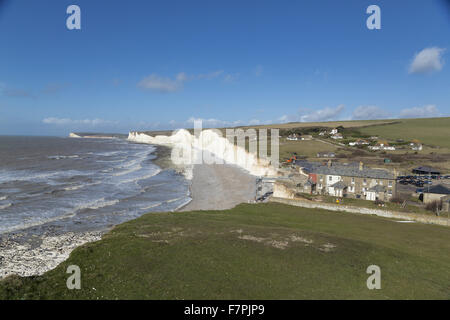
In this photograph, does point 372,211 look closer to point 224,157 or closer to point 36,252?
point 36,252

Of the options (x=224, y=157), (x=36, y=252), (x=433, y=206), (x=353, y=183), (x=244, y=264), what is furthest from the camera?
(x=224, y=157)

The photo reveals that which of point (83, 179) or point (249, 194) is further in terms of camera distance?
point (83, 179)

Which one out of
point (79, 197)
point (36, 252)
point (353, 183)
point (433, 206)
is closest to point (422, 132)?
point (353, 183)

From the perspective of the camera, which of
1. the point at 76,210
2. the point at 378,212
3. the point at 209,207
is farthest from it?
the point at 209,207

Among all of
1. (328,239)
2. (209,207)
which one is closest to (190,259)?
(328,239)
